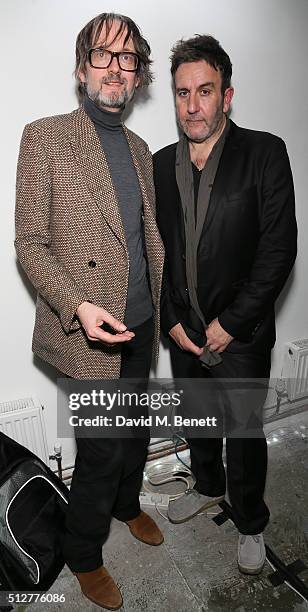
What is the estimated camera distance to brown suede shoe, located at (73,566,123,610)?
1.70m

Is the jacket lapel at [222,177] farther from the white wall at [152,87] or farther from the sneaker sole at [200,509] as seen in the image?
the sneaker sole at [200,509]

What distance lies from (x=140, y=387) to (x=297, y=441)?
121 cm

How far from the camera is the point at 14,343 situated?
2039 mm

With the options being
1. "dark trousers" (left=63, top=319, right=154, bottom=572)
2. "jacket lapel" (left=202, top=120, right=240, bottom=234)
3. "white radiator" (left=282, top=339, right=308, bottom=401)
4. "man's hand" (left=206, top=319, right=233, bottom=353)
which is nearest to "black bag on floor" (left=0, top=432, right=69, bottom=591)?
"dark trousers" (left=63, top=319, right=154, bottom=572)

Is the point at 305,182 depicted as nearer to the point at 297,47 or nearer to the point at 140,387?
the point at 297,47

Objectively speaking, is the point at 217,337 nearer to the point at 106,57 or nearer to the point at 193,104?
the point at 193,104

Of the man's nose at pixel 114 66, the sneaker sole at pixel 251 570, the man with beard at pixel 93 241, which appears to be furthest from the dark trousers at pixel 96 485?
the man's nose at pixel 114 66

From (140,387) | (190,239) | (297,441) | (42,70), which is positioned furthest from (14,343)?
(297,441)

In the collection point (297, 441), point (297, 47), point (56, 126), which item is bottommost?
point (297, 441)

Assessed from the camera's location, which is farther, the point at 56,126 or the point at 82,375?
the point at 82,375

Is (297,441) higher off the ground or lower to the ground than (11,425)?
lower

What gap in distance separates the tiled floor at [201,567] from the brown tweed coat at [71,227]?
906 millimetres

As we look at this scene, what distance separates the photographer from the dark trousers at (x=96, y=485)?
5.21 feet

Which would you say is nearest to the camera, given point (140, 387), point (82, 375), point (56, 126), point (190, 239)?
point (56, 126)
